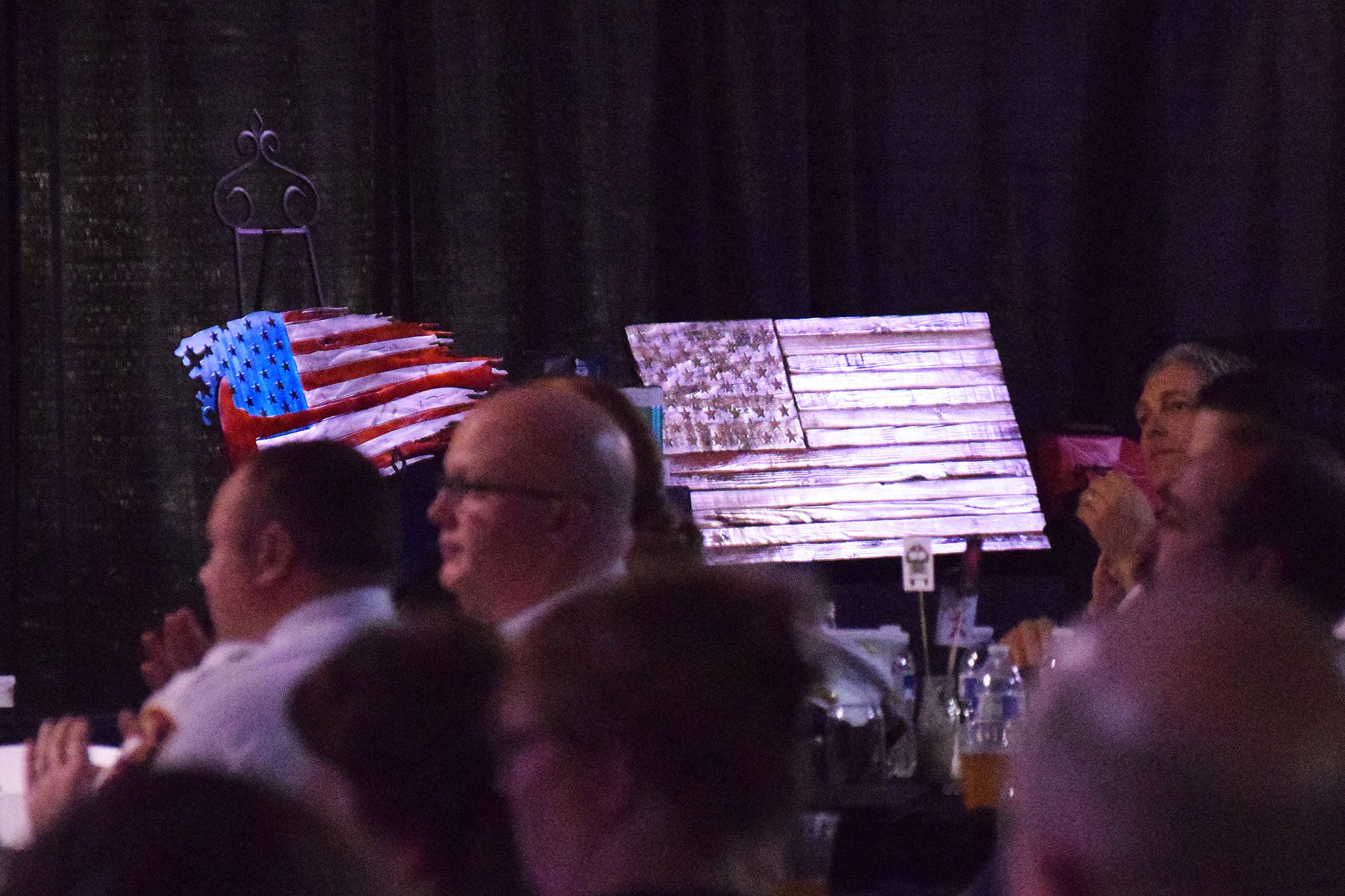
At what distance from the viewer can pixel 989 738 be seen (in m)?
2.77

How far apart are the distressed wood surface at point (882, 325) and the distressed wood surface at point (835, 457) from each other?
0.35 m

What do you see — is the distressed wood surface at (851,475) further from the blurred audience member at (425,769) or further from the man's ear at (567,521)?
the blurred audience member at (425,769)

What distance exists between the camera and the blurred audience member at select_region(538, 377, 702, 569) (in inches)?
95.2

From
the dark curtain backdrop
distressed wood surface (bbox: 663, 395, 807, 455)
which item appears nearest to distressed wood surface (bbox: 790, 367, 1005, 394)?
distressed wood surface (bbox: 663, 395, 807, 455)

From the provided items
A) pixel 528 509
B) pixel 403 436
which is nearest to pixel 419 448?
pixel 403 436

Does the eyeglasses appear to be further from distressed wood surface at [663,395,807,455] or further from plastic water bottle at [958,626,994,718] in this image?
distressed wood surface at [663,395,807,455]

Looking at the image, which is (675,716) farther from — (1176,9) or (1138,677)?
(1176,9)

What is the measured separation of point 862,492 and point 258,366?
153 centimetres

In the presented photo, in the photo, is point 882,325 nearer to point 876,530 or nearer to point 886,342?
point 886,342

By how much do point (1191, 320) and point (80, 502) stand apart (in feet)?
11.2

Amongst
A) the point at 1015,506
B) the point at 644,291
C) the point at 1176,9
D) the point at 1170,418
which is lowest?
the point at 1015,506

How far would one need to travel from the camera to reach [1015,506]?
168 inches

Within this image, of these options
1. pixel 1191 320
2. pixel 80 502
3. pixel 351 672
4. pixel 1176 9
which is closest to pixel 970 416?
pixel 1191 320

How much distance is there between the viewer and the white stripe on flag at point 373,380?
3.69 metres
